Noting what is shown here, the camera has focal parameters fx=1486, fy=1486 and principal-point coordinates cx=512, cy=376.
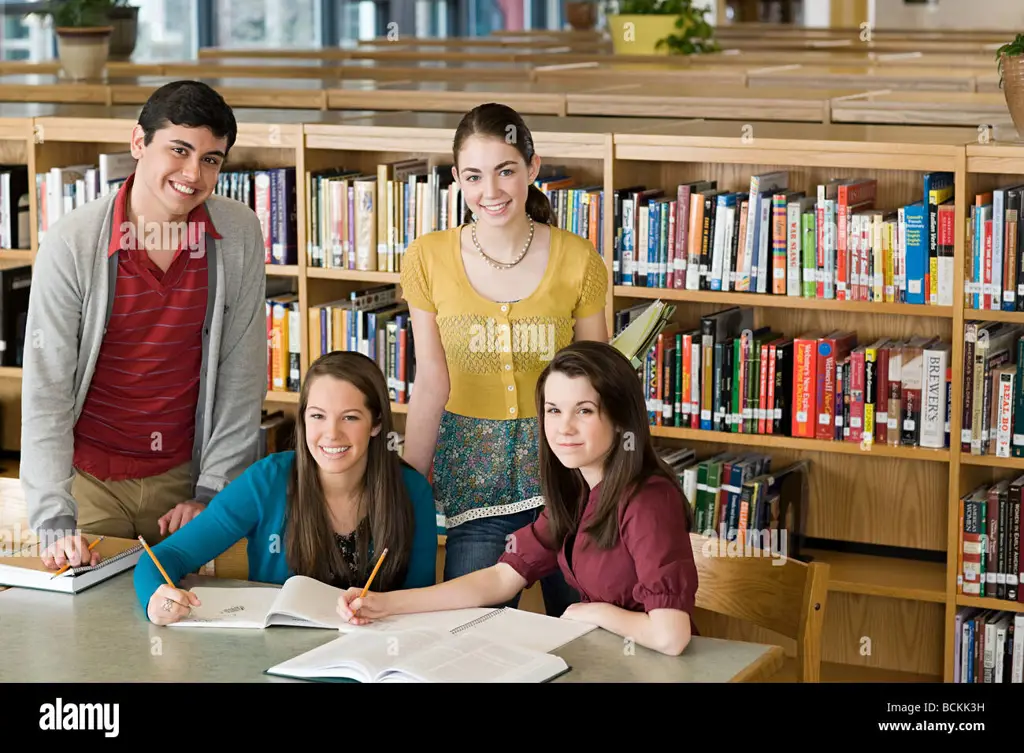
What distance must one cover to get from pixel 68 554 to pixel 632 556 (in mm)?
1012

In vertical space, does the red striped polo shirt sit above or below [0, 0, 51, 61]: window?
below

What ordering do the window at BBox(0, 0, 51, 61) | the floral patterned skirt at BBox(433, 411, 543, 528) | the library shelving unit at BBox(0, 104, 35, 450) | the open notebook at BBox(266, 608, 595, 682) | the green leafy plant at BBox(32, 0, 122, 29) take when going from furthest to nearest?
the window at BBox(0, 0, 51, 61) → the green leafy plant at BBox(32, 0, 122, 29) → the library shelving unit at BBox(0, 104, 35, 450) → the floral patterned skirt at BBox(433, 411, 543, 528) → the open notebook at BBox(266, 608, 595, 682)

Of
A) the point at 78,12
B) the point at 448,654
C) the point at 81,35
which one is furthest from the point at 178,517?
the point at 78,12

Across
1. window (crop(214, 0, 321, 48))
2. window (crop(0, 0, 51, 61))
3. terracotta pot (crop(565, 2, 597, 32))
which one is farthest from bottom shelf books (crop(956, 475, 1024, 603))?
window (crop(214, 0, 321, 48))

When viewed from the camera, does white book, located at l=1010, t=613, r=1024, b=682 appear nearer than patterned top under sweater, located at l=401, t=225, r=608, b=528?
No

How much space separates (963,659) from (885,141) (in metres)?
1.34

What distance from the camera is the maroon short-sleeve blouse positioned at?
2.40m

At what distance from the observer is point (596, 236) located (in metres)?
4.08

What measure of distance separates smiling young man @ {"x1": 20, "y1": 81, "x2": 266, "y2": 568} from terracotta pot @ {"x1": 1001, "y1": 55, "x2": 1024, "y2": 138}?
1.84 meters

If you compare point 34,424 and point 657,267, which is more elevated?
point 657,267

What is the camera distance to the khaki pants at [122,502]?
302 cm

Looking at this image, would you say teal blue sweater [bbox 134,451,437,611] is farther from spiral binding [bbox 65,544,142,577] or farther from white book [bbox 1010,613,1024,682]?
white book [bbox 1010,613,1024,682]

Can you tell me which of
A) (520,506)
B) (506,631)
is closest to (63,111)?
(520,506)
